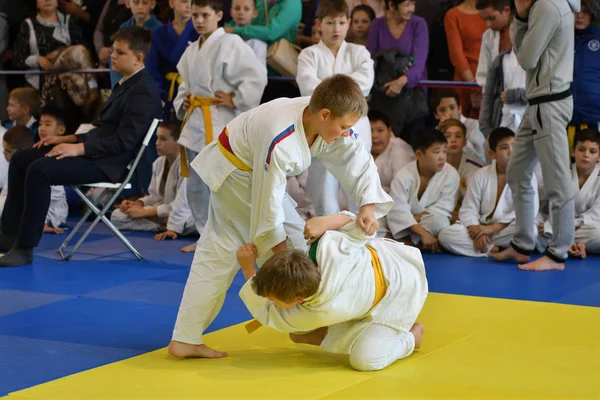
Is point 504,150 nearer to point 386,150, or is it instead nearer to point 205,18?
point 386,150

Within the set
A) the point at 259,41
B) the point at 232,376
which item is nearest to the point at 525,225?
the point at 259,41

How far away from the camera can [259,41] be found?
7.12m

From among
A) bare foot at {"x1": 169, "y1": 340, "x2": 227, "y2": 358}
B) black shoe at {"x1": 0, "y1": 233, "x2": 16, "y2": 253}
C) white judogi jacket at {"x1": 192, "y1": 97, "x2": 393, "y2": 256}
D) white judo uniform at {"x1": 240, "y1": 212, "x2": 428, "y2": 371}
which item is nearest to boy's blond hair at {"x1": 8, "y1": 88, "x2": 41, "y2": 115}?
→ black shoe at {"x1": 0, "y1": 233, "x2": 16, "y2": 253}

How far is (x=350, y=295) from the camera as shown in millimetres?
3385

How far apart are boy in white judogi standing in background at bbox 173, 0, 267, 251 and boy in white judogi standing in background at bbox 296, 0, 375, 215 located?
366 mm

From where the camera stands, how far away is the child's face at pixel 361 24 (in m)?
7.49

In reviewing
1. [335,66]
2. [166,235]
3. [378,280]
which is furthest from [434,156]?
[378,280]

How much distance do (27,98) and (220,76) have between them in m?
2.78

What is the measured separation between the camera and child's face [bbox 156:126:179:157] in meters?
7.29

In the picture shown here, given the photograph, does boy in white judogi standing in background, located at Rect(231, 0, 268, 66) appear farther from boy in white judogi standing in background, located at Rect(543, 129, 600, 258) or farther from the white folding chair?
boy in white judogi standing in background, located at Rect(543, 129, 600, 258)

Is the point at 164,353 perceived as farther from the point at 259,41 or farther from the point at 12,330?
the point at 259,41

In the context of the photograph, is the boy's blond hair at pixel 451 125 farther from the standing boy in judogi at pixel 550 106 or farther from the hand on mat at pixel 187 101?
the hand on mat at pixel 187 101

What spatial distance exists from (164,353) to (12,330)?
2.88 feet

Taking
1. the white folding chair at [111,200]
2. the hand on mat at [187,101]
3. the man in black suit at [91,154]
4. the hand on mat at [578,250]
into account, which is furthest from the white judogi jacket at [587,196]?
the man in black suit at [91,154]
